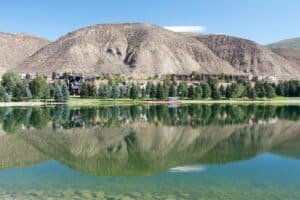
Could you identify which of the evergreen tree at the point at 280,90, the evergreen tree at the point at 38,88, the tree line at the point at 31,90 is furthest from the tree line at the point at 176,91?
the evergreen tree at the point at 38,88

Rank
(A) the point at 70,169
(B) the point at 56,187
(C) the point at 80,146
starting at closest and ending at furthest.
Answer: (B) the point at 56,187 → (A) the point at 70,169 → (C) the point at 80,146

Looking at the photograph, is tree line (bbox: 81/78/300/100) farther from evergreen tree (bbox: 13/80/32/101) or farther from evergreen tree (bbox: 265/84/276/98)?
evergreen tree (bbox: 13/80/32/101)

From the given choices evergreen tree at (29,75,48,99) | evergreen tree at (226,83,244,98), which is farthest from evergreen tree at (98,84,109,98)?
evergreen tree at (226,83,244,98)

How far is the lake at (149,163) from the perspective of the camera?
21.7 meters

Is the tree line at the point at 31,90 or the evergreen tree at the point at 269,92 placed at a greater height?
the tree line at the point at 31,90

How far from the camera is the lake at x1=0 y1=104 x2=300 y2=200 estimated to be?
21672mm

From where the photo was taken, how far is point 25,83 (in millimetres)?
107000

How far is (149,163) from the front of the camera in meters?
29.2

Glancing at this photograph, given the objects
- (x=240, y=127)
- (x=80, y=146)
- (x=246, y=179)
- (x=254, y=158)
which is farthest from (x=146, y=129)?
(x=246, y=179)

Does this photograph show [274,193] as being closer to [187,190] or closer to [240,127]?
[187,190]

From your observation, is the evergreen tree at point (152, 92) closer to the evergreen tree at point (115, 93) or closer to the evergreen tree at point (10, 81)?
the evergreen tree at point (115, 93)

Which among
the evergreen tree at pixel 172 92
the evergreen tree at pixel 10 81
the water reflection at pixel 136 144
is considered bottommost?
the water reflection at pixel 136 144

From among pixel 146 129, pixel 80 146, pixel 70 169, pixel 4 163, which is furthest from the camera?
pixel 146 129

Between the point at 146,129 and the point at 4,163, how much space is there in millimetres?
23644
